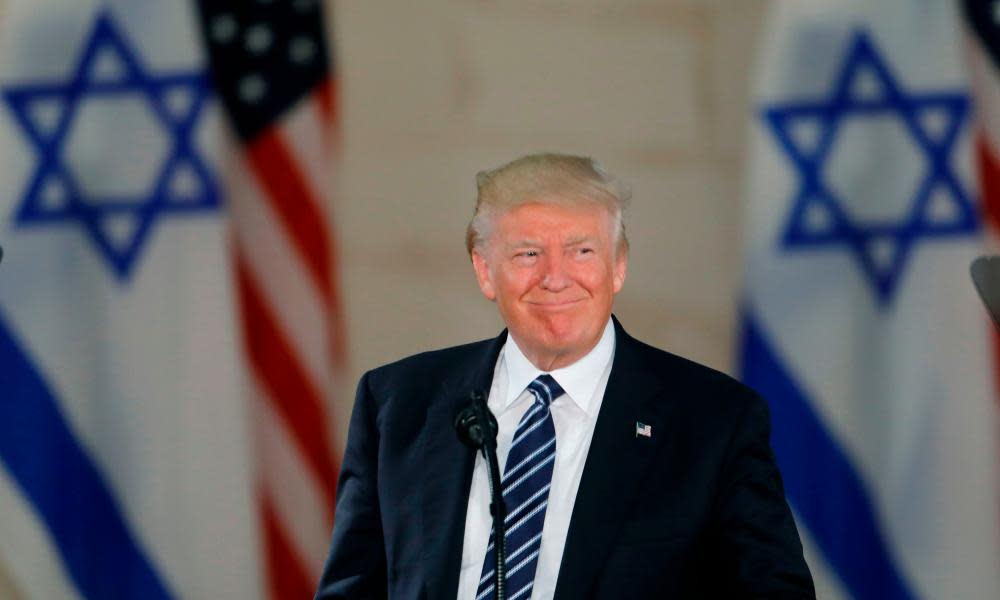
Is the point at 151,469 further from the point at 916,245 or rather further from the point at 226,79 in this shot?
the point at 916,245

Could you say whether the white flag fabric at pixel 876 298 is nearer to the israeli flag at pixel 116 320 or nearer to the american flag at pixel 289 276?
the american flag at pixel 289 276

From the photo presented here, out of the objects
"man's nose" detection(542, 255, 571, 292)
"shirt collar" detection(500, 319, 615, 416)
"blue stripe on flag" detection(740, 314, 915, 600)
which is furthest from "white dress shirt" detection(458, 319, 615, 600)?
"blue stripe on flag" detection(740, 314, 915, 600)

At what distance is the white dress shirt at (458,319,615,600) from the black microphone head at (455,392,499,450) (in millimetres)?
133

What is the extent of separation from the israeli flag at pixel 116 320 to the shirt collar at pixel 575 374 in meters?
1.24

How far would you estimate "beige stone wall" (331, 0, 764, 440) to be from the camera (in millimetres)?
3053

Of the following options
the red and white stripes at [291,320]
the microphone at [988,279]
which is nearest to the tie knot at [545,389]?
the microphone at [988,279]

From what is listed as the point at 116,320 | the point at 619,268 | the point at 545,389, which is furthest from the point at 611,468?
the point at 116,320

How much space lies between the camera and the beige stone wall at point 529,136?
305 centimetres

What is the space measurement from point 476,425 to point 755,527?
0.33 m

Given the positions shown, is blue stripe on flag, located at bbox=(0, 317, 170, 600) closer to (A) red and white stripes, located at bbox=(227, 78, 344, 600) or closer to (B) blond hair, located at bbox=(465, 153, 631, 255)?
(A) red and white stripes, located at bbox=(227, 78, 344, 600)

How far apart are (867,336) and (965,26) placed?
2.10 ft

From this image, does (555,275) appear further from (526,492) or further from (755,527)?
(755,527)

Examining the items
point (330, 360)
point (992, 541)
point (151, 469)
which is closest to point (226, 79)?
point (330, 360)

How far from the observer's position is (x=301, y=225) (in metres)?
3.08
